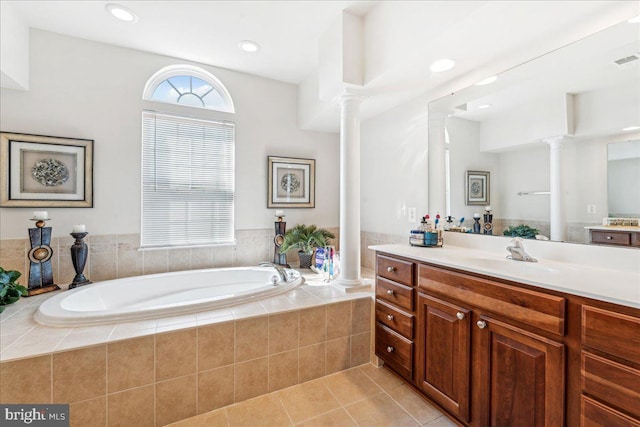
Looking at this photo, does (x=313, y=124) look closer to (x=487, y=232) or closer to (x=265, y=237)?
(x=265, y=237)

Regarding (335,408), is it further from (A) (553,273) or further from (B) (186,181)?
(B) (186,181)

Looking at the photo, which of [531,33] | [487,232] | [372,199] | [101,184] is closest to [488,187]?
[487,232]

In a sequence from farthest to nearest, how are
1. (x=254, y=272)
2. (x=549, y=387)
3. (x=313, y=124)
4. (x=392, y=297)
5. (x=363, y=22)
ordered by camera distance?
(x=313, y=124)
(x=254, y=272)
(x=363, y=22)
(x=392, y=297)
(x=549, y=387)

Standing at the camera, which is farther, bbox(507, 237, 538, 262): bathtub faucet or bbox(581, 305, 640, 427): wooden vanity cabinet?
bbox(507, 237, 538, 262): bathtub faucet

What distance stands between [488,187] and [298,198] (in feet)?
6.72

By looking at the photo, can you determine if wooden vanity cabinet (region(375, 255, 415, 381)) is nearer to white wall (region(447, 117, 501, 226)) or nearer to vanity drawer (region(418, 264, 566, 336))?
vanity drawer (region(418, 264, 566, 336))

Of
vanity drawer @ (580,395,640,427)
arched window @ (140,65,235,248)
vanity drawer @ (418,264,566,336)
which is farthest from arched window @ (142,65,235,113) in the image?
vanity drawer @ (580,395,640,427)

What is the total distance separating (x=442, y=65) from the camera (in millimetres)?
1829

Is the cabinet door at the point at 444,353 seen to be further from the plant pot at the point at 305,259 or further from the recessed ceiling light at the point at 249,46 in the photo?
the recessed ceiling light at the point at 249,46

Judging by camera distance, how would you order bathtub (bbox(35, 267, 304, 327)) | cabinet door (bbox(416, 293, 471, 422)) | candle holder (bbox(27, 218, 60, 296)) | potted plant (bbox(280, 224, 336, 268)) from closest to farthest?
cabinet door (bbox(416, 293, 471, 422)) → bathtub (bbox(35, 267, 304, 327)) → candle holder (bbox(27, 218, 60, 296)) → potted plant (bbox(280, 224, 336, 268))

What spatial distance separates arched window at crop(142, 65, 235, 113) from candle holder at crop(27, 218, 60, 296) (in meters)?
1.45

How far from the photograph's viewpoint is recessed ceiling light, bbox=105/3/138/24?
6.58 feet

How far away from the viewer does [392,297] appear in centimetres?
189

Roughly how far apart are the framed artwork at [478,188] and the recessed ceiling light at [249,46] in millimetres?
2166
